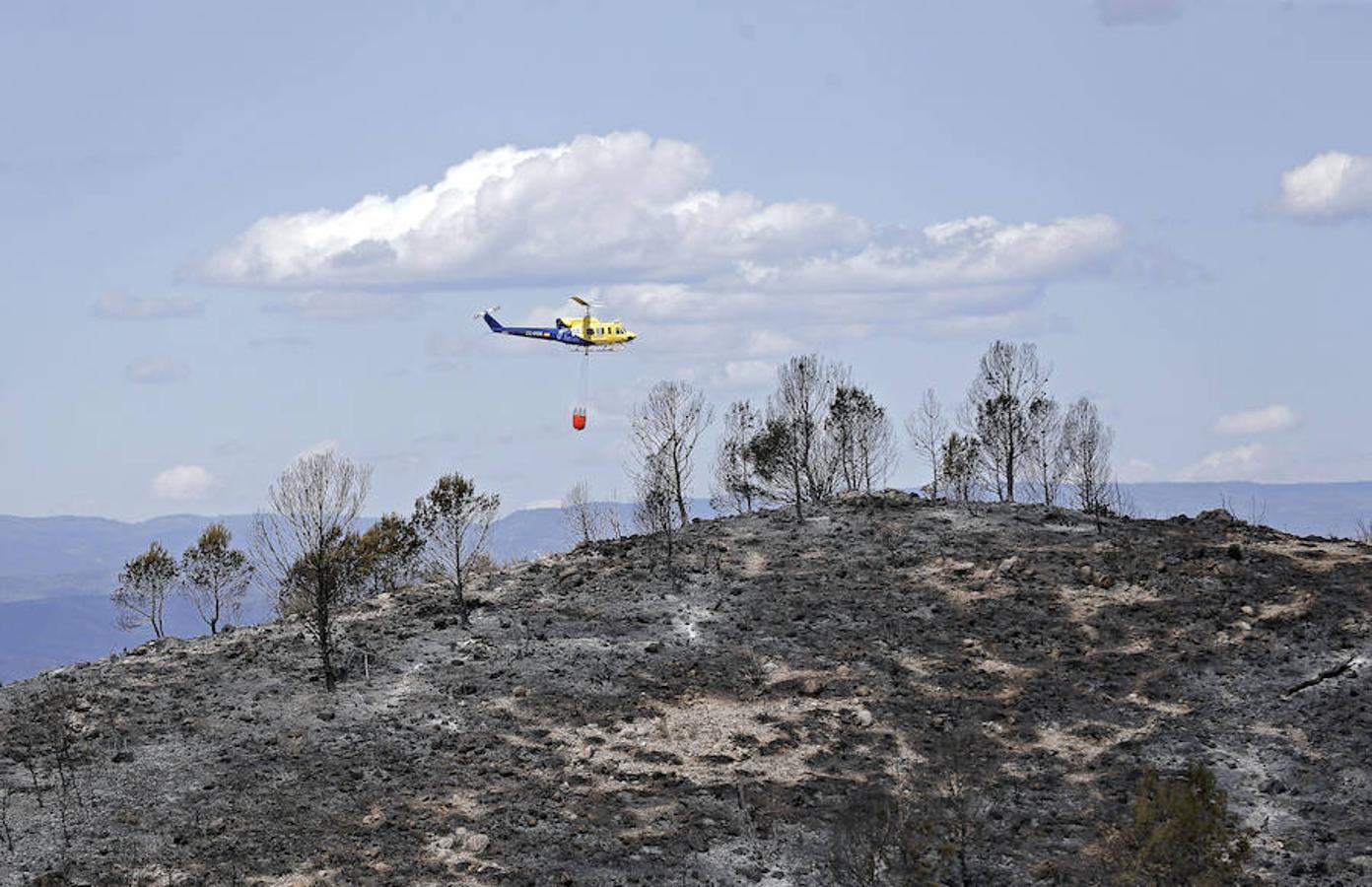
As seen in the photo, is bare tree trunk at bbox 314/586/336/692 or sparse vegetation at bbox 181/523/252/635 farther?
sparse vegetation at bbox 181/523/252/635

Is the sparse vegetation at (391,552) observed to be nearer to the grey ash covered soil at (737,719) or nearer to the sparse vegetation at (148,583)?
the sparse vegetation at (148,583)

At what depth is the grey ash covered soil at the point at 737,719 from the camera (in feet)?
154

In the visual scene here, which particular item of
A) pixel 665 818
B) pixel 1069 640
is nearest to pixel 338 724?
pixel 665 818

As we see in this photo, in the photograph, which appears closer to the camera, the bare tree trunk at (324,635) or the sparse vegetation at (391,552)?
the bare tree trunk at (324,635)

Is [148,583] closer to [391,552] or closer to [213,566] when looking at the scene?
[213,566]

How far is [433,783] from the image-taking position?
5150 cm

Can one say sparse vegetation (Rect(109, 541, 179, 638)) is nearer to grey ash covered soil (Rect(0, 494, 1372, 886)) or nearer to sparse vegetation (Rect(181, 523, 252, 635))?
sparse vegetation (Rect(181, 523, 252, 635))

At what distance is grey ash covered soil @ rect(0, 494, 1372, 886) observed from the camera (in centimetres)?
4684

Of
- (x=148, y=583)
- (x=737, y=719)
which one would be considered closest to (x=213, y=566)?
(x=148, y=583)

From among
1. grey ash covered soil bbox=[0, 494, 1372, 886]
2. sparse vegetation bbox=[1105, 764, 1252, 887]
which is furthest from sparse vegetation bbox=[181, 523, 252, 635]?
sparse vegetation bbox=[1105, 764, 1252, 887]

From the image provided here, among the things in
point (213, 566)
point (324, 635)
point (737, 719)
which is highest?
point (213, 566)

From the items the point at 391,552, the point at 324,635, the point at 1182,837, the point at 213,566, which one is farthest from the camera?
the point at 391,552

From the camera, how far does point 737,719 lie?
187 feet

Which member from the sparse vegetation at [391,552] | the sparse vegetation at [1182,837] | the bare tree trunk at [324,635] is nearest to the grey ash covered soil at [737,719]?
the bare tree trunk at [324,635]
